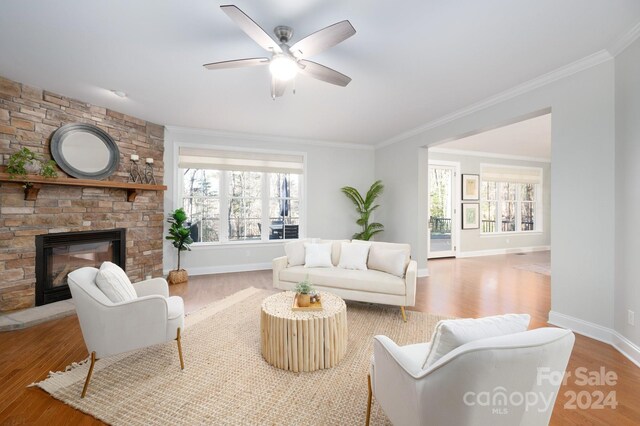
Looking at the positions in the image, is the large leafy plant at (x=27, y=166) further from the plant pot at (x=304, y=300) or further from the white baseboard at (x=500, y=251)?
the white baseboard at (x=500, y=251)

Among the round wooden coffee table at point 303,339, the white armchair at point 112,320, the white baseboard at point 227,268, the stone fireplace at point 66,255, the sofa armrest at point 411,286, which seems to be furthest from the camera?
the white baseboard at point 227,268

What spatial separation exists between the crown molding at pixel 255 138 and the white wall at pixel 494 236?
2266 millimetres

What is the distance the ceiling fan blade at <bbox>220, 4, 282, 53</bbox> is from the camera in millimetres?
1608

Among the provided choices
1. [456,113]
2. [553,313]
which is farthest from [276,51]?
[553,313]

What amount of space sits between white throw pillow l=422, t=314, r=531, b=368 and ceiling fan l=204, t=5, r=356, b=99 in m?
1.78

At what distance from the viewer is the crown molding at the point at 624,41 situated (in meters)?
2.23

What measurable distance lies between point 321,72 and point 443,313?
3021 mm

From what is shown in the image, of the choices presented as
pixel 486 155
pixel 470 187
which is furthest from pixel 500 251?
pixel 486 155

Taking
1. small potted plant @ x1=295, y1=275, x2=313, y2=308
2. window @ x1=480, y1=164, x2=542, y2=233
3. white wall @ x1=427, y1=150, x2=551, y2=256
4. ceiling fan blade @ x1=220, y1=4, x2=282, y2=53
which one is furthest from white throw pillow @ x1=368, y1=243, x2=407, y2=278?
window @ x1=480, y1=164, x2=542, y2=233

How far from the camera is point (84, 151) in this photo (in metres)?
3.79

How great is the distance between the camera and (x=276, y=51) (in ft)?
7.05

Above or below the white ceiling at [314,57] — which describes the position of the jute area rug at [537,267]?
below

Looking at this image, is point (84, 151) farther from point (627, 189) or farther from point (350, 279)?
point (627, 189)

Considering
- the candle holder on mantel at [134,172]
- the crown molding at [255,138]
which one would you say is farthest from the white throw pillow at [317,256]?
the candle holder on mantel at [134,172]
